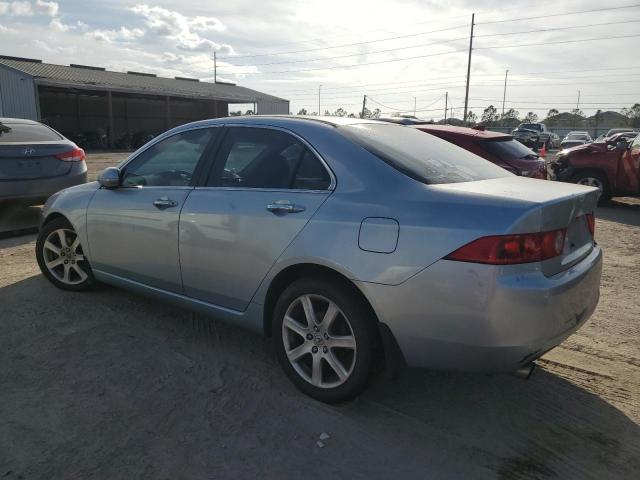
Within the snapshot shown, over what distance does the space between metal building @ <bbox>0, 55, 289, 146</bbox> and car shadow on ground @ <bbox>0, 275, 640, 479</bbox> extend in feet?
99.4

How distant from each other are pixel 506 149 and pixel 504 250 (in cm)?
681

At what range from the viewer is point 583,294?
2785mm

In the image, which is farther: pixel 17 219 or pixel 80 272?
pixel 17 219

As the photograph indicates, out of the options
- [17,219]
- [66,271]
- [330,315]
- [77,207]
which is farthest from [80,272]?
[17,219]

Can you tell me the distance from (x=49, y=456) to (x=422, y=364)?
6.21 feet

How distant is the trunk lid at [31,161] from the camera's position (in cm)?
675

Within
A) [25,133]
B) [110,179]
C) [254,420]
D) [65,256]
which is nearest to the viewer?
[254,420]

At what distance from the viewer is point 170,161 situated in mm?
3947

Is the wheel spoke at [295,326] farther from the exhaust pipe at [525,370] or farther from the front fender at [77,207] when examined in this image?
the front fender at [77,207]

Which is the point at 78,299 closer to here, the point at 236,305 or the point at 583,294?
the point at 236,305

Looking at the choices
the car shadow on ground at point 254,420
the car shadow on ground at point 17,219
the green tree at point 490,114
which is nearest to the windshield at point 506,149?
the car shadow on ground at point 254,420

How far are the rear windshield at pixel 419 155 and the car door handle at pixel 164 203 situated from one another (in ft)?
4.38

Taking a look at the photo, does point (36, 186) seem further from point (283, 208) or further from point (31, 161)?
point (283, 208)

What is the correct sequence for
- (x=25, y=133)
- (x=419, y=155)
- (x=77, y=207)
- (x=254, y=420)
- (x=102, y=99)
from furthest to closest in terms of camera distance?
(x=102, y=99) → (x=25, y=133) → (x=77, y=207) → (x=419, y=155) → (x=254, y=420)
